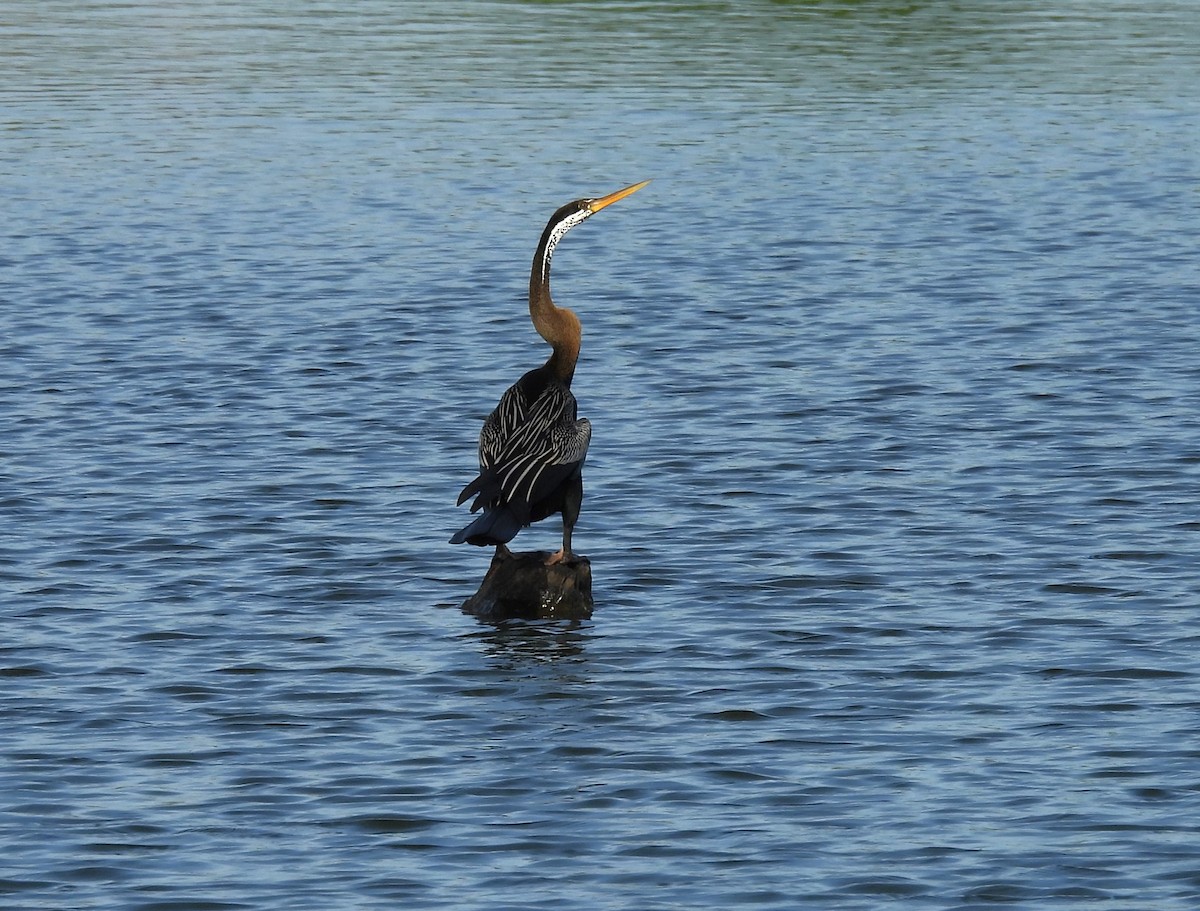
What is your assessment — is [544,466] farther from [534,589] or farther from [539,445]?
[534,589]

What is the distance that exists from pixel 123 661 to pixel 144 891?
115 inches

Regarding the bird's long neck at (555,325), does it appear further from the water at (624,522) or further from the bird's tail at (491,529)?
the water at (624,522)

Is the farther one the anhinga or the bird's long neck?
Result: the bird's long neck

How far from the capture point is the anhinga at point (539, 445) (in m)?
12.0

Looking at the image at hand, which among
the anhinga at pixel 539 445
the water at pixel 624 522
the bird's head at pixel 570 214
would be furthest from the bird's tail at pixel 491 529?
the bird's head at pixel 570 214

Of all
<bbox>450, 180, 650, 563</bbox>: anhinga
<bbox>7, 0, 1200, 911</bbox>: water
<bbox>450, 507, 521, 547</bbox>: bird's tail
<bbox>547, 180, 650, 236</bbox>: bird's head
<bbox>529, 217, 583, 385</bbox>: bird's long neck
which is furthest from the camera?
<bbox>547, 180, 650, 236</bbox>: bird's head

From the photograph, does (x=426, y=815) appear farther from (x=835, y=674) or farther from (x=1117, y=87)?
(x=1117, y=87)

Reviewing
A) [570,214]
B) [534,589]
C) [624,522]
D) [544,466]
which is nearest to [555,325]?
[570,214]

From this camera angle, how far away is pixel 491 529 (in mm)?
11766

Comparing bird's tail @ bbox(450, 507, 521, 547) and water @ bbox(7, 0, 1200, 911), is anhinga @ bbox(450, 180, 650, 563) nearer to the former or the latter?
bird's tail @ bbox(450, 507, 521, 547)

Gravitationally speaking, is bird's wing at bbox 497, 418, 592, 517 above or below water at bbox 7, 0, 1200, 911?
above

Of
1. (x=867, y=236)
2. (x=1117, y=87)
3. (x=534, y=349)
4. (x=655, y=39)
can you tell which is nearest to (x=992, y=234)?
(x=867, y=236)

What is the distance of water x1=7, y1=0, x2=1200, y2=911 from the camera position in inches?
369

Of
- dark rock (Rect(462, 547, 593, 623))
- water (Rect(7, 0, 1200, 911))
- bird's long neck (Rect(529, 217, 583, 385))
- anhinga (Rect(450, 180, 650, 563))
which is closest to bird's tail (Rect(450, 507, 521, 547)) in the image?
anhinga (Rect(450, 180, 650, 563))
